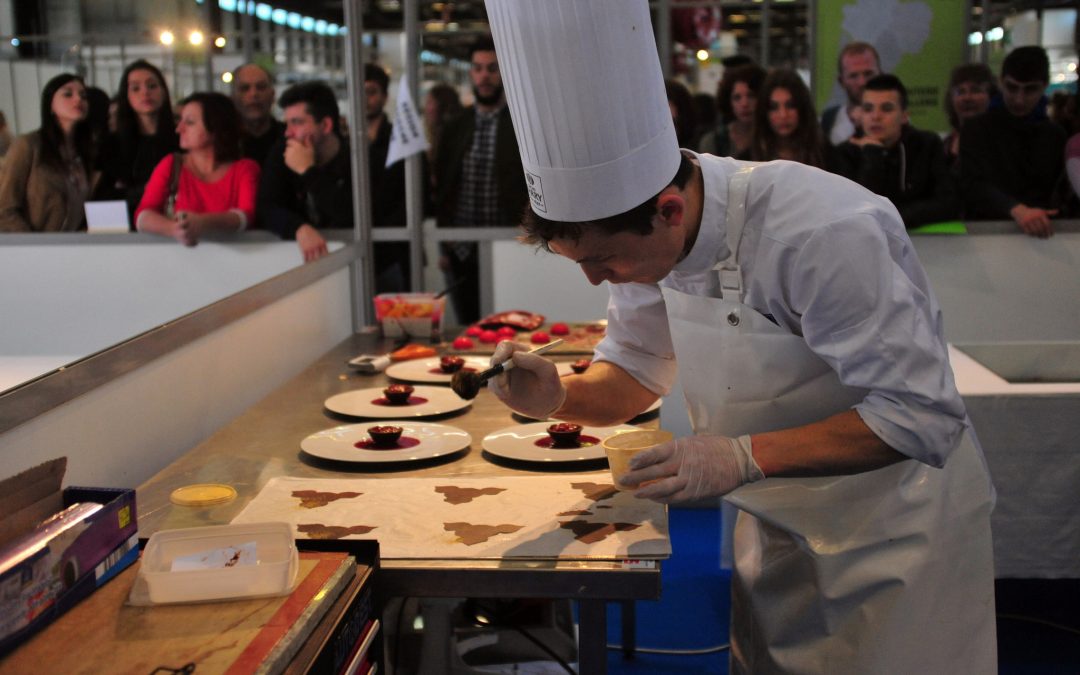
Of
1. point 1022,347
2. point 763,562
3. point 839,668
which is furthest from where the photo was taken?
point 1022,347

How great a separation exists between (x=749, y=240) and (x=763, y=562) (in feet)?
1.72

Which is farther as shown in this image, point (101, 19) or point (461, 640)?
point (101, 19)

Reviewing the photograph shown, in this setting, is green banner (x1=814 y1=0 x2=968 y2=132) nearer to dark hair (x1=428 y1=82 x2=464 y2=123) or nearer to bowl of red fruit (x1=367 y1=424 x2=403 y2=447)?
dark hair (x1=428 y1=82 x2=464 y2=123)

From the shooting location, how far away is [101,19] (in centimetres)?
357

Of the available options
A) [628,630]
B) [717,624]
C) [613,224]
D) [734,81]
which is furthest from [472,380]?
[734,81]

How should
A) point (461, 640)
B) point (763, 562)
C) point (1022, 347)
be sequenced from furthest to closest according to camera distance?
1. point (1022, 347)
2. point (461, 640)
3. point (763, 562)

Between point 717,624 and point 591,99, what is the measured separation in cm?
210

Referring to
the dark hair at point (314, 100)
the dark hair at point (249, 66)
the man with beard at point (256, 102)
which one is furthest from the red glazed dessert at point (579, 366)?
the dark hair at point (249, 66)

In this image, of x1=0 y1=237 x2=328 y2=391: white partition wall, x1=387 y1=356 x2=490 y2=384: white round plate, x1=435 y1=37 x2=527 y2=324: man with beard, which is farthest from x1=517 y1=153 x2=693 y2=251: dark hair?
x1=435 y1=37 x2=527 y2=324: man with beard

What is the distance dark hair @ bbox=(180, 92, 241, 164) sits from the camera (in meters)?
3.78

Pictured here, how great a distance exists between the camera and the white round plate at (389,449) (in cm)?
186

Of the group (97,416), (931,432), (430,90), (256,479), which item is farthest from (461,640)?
(430,90)

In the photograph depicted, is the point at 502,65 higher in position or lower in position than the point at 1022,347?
higher

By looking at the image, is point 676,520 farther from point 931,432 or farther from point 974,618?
point 931,432
